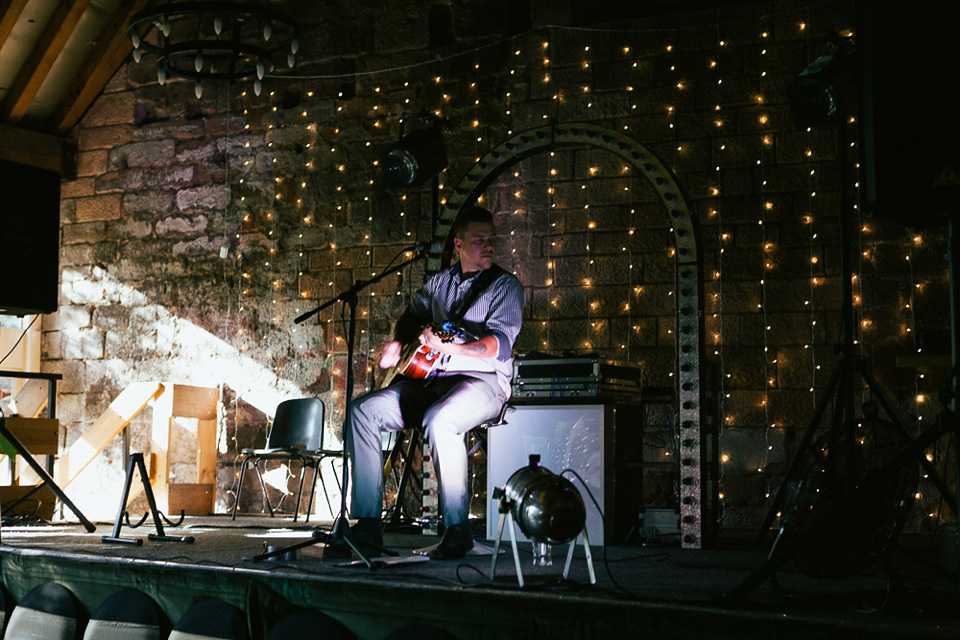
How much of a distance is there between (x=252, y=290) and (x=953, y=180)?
18.1 feet

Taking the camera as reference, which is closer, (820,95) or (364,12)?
(820,95)

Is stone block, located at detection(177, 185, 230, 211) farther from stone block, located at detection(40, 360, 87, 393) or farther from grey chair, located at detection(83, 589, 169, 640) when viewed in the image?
grey chair, located at detection(83, 589, 169, 640)

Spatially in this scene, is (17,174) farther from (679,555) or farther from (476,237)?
(679,555)

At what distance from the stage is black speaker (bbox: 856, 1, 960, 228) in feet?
3.15

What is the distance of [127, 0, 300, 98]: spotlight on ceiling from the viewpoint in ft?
17.2

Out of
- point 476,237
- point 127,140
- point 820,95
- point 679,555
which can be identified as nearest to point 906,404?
point 820,95

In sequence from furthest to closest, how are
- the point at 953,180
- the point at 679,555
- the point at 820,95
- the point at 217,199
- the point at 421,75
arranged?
the point at 217,199, the point at 421,75, the point at 820,95, the point at 679,555, the point at 953,180

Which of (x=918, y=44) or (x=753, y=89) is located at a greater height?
(x=753, y=89)

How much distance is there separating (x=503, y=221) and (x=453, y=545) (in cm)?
322

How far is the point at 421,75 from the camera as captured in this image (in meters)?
6.79

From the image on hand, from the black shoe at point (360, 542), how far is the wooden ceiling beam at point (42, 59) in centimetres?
511

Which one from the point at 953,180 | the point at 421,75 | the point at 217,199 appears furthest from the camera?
the point at 217,199

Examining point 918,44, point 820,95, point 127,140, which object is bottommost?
point 918,44

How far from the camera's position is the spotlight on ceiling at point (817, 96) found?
4695 millimetres
